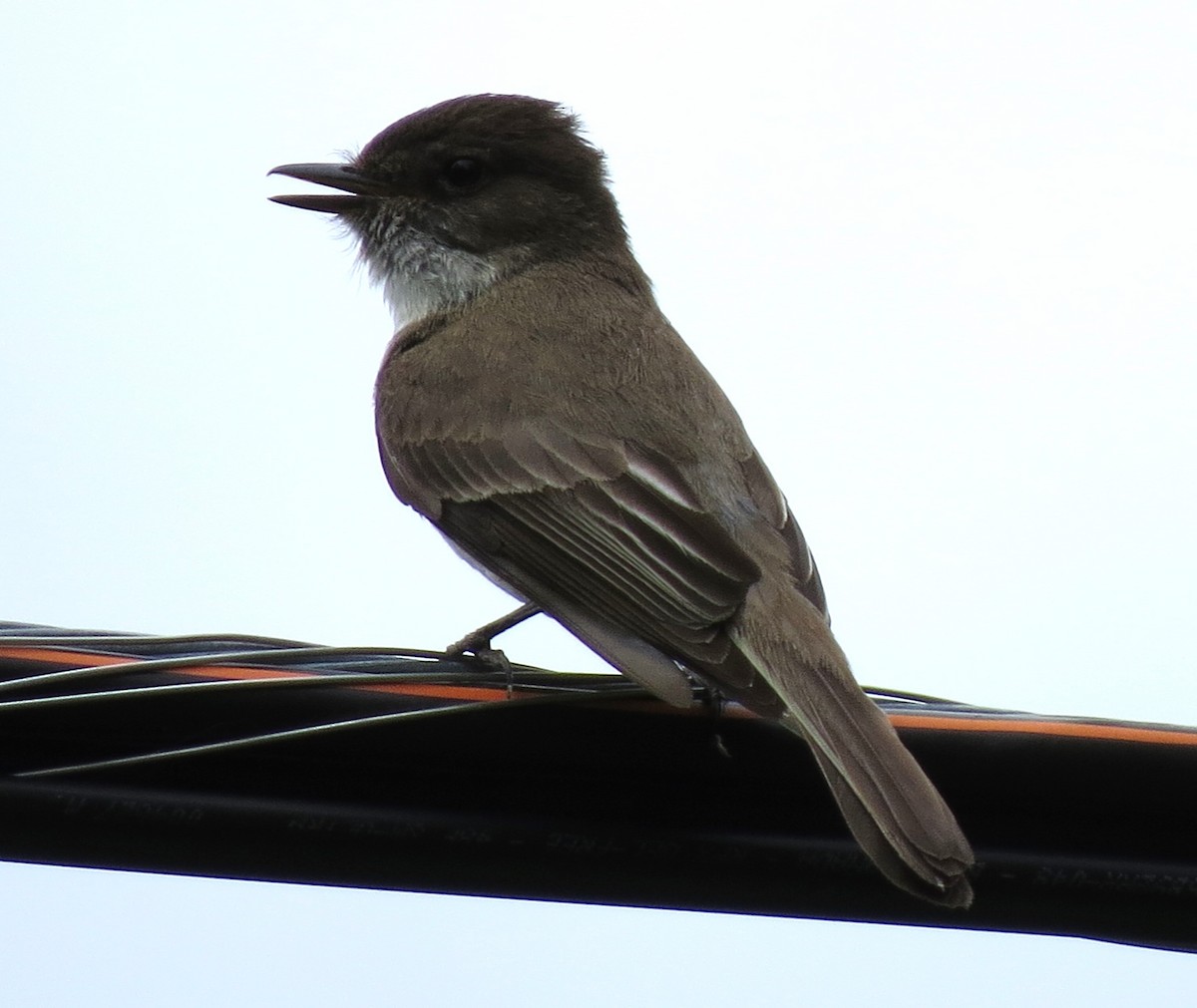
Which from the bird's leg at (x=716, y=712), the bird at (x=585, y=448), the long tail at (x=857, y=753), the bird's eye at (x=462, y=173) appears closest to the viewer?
the long tail at (x=857, y=753)

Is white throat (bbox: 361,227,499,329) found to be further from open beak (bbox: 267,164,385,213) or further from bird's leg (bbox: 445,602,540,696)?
bird's leg (bbox: 445,602,540,696)

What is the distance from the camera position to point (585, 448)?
492 centimetres

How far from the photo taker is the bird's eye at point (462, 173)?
6.48m

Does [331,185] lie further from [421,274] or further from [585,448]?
[585,448]

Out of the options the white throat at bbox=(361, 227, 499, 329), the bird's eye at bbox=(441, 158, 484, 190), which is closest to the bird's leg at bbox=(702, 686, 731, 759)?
the white throat at bbox=(361, 227, 499, 329)

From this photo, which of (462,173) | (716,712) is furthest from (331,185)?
(716,712)

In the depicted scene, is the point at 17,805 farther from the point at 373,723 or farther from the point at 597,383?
the point at 597,383

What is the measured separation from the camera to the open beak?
645 cm

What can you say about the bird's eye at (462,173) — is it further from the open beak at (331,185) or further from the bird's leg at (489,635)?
the bird's leg at (489,635)

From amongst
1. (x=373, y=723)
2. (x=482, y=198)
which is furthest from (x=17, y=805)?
(x=482, y=198)

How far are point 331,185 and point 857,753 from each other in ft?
12.2

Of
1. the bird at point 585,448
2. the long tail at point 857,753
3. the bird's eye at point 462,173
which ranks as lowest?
the long tail at point 857,753

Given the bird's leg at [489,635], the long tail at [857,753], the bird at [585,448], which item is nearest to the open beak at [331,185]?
the bird at [585,448]

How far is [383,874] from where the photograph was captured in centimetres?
316
